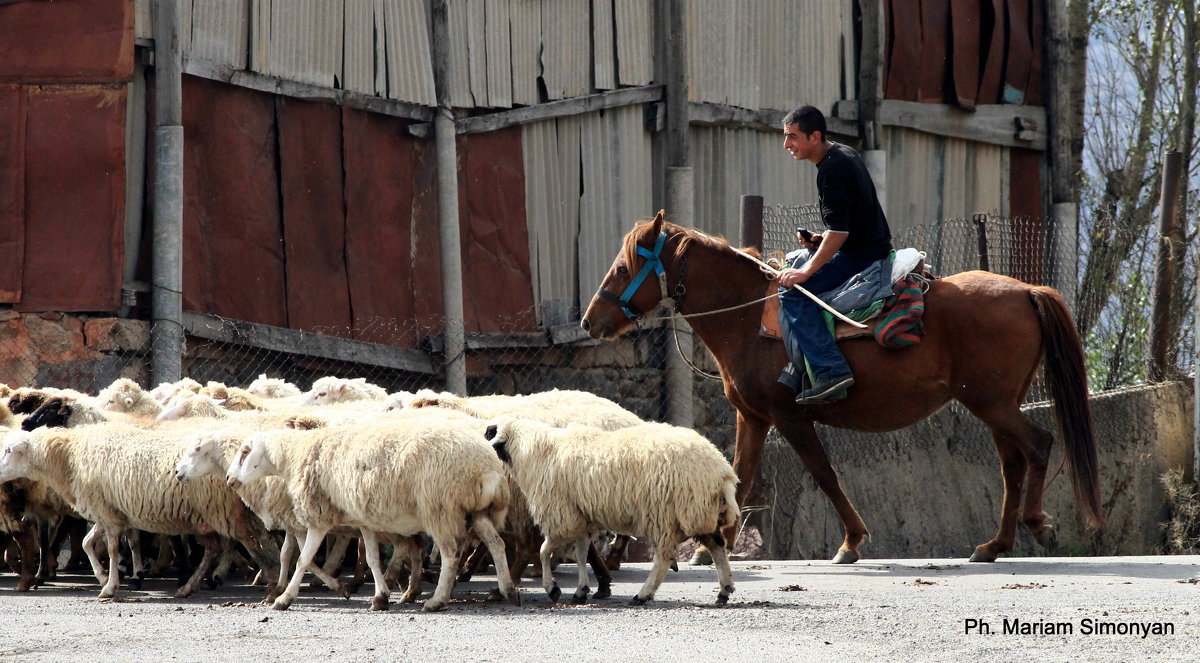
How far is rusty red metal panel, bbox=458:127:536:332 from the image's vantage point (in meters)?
14.4

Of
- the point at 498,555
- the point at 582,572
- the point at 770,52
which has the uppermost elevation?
the point at 770,52

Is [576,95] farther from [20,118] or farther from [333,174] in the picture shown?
[20,118]

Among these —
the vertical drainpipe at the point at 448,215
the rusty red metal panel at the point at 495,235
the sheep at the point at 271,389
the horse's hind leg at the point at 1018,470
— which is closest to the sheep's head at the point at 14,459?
the sheep at the point at 271,389

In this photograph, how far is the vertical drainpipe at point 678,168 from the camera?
14852mm

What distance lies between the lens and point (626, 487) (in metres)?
8.11

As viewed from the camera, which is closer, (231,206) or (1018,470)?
(1018,470)

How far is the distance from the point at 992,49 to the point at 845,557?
882cm

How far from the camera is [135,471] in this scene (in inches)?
367

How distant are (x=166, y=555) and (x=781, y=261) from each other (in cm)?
486

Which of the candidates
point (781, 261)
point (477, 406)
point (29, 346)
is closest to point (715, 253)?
point (781, 261)

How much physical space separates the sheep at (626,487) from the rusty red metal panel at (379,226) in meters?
5.51

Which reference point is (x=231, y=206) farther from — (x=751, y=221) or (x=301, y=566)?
(x=301, y=566)

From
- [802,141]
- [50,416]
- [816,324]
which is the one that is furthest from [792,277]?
[50,416]

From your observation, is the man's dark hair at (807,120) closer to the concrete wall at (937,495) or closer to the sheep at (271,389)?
the concrete wall at (937,495)
